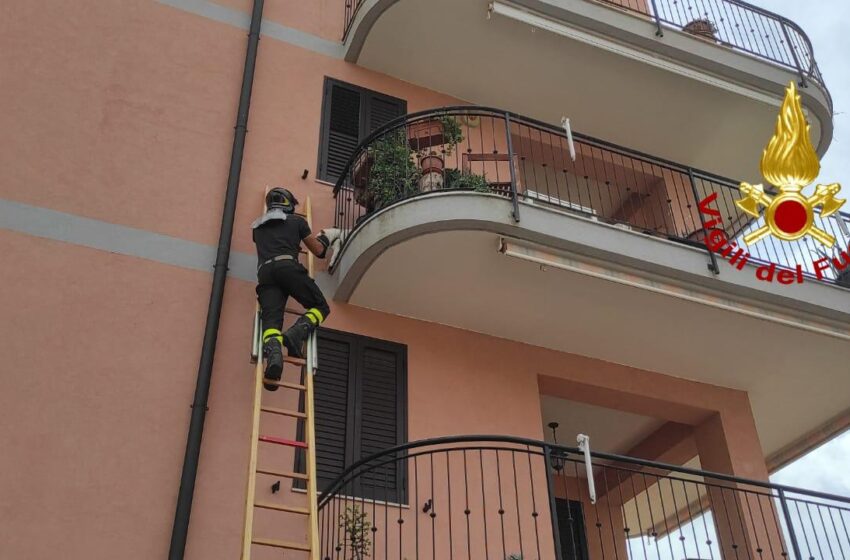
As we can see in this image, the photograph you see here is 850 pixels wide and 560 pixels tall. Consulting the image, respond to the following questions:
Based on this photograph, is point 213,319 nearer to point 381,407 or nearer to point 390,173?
point 381,407

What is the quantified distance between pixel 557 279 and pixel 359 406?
2.53m

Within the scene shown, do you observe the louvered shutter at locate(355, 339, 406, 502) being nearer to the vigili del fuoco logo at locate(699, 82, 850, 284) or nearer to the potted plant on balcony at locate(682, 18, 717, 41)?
the vigili del fuoco logo at locate(699, 82, 850, 284)

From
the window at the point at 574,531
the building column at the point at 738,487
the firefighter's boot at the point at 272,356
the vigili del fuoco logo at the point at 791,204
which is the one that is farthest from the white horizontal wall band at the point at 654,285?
the window at the point at 574,531

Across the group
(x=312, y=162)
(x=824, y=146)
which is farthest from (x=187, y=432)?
(x=824, y=146)

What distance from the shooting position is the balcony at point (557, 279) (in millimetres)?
9188

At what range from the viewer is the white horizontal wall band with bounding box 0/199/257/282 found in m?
8.62

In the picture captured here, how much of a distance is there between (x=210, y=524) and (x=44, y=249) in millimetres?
3113

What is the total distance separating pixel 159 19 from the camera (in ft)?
35.5

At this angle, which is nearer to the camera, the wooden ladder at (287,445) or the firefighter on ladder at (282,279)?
the wooden ladder at (287,445)

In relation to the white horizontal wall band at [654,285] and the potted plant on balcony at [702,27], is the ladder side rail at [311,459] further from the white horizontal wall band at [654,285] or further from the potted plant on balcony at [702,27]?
the potted plant on balcony at [702,27]

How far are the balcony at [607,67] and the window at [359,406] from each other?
14.7 ft

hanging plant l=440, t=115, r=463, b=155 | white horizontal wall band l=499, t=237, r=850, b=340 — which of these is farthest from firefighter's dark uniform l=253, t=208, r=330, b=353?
hanging plant l=440, t=115, r=463, b=155

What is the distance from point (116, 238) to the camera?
350 inches

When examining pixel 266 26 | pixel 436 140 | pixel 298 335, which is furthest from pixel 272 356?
pixel 266 26
